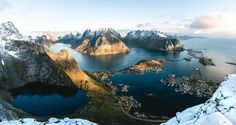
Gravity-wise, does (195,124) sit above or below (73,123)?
above

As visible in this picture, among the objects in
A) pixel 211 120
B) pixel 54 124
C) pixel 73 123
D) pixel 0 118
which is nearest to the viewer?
pixel 211 120

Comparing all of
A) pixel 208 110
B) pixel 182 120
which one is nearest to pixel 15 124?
pixel 182 120

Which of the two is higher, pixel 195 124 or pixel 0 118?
pixel 195 124

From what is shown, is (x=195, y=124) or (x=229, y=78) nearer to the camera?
(x=195, y=124)

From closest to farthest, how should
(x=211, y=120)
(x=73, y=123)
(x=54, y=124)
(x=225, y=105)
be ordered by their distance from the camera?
(x=211, y=120) < (x=225, y=105) < (x=54, y=124) < (x=73, y=123)

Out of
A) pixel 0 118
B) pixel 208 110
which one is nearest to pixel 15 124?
pixel 0 118

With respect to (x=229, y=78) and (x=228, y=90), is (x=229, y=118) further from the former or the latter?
(x=229, y=78)

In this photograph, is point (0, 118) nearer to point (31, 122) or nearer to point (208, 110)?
point (31, 122)
